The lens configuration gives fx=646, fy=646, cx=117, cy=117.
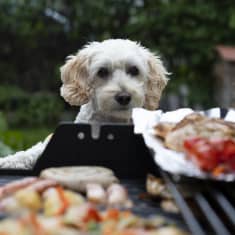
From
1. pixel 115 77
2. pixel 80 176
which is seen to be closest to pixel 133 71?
pixel 115 77

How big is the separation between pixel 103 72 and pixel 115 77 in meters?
0.07

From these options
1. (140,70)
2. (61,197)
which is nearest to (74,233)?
(61,197)

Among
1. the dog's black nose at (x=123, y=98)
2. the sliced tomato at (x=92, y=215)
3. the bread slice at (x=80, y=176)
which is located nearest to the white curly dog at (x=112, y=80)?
the dog's black nose at (x=123, y=98)

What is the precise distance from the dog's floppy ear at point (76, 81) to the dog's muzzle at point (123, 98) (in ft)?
0.84

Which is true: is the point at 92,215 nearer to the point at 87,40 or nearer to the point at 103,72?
the point at 103,72

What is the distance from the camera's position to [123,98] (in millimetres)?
3213

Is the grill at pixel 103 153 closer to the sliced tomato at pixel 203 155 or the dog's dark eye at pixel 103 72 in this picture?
the sliced tomato at pixel 203 155

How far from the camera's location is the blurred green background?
486 inches

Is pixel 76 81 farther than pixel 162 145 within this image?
Yes

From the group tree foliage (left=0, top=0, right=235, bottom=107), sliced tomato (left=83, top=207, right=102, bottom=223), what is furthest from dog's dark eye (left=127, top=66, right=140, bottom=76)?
tree foliage (left=0, top=0, right=235, bottom=107)

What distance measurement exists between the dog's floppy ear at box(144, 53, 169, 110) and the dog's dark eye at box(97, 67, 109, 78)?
0.26 metres

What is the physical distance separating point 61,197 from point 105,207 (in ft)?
0.35

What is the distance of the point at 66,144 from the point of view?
6.02ft

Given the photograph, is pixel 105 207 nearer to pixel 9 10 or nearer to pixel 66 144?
pixel 66 144
